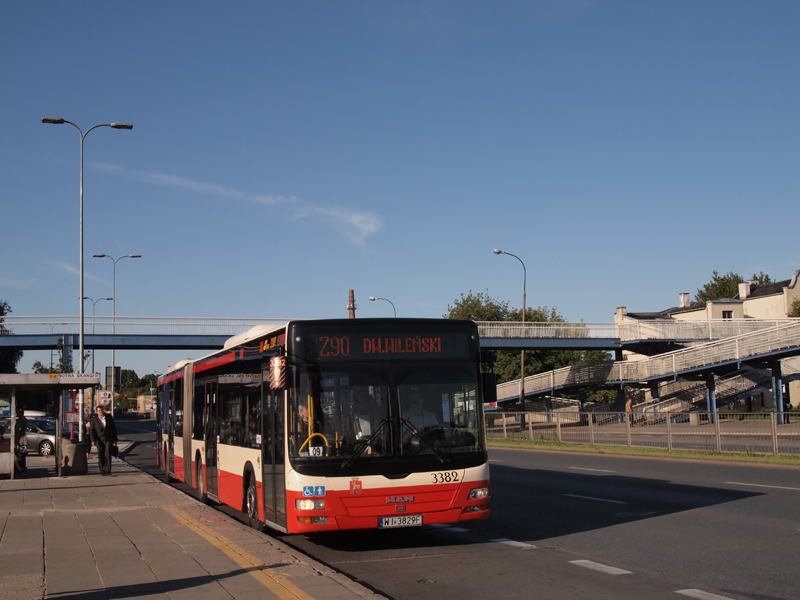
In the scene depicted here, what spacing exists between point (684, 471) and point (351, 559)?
12.8 meters

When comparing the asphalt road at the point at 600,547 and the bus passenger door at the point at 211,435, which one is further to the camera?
the bus passenger door at the point at 211,435

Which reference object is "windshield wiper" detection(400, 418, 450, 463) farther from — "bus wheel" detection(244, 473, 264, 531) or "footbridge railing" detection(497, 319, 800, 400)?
"footbridge railing" detection(497, 319, 800, 400)

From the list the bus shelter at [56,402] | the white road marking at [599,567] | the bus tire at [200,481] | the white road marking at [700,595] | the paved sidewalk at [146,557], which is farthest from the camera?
the bus shelter at [56,402]

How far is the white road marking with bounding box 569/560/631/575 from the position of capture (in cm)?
833

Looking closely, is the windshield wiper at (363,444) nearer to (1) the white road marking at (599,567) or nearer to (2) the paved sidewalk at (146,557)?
(2) the paved sidewalk at (146,557)

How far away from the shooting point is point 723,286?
10238cm

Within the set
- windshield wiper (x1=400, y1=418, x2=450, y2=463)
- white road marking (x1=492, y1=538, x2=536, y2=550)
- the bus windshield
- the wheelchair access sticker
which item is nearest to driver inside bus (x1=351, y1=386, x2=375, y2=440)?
the bus windshield

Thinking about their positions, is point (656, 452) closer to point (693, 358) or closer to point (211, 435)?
point (211, 435)

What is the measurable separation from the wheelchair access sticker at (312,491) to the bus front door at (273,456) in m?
0.41

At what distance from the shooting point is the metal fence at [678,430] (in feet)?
72.2

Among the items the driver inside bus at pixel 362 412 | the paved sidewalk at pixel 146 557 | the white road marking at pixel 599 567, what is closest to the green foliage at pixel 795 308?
the paved sidewalk at pixel 146 557

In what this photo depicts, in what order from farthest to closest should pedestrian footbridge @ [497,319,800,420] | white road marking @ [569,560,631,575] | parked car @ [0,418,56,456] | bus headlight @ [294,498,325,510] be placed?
pedestrian footbridge @ [497,319,800,420], parked car @ [0,418,56,456], bus headlight @ [294,498,325,510], white road marking @ [569,560,631,575]

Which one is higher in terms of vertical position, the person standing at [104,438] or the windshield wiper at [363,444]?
the windshield wiper at [363,444]

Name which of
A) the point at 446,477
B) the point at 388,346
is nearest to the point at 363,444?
the point at 446,477
